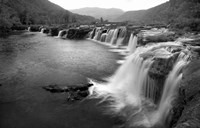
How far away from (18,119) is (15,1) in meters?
159

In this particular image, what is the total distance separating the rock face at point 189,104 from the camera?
5289mm

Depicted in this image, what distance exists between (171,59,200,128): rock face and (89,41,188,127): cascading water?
5.35 feet

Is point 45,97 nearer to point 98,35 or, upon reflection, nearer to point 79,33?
point 98,35

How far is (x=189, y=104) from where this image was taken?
6.57m

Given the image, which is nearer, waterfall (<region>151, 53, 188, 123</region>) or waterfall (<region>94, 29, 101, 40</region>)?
waterfall (<region>151, 53, 188, 123</region>)

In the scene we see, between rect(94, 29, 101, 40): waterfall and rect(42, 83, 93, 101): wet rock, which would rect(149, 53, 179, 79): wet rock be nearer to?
rect(42, 83, 93, 101): wet rock

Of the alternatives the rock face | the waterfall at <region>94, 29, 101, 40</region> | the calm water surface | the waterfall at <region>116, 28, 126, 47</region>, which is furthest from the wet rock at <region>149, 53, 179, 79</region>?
the waterfall at <region>94, 29, 101, 40</region>

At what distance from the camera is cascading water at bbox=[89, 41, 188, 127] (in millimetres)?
10367

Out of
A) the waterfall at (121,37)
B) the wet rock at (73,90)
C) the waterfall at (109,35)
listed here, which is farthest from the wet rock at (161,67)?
the waterfall at (109,35)

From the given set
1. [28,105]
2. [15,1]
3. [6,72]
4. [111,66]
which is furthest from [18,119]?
[15,1]

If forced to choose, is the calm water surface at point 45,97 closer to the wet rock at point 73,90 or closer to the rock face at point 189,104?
the wet rock at point 73,90

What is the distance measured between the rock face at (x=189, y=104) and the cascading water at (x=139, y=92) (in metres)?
1.63

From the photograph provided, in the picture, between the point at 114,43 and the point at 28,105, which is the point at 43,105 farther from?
the point at 114,43

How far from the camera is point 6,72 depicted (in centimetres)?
1850
